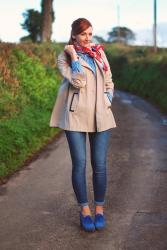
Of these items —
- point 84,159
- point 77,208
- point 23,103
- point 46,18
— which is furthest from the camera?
point 46,18

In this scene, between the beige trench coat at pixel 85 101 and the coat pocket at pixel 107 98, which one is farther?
the coat pocket at pixel 107 98

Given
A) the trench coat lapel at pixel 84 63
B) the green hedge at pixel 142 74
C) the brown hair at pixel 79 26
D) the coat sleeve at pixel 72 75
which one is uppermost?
the brown hair at pixel 79 26

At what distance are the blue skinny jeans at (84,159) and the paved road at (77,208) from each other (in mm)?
396

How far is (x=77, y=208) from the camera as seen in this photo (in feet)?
21.9

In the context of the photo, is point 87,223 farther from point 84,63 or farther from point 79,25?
point 79,25

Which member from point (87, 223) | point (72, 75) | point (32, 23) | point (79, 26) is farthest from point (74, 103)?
point (32, 23)

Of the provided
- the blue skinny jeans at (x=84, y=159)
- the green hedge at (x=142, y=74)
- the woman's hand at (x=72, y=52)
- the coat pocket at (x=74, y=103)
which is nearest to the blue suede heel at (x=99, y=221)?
the blue skinny jeans at (x=84, y=159)

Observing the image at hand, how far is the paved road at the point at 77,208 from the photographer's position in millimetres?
5531

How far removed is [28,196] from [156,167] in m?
2.53

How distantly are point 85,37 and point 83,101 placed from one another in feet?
2.08

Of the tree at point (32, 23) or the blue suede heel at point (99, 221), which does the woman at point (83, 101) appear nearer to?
the blue suede heel at point (99, 221)

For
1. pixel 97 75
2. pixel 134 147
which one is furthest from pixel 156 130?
pixel 97 75

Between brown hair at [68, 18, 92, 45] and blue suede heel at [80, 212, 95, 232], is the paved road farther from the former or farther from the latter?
brown hair at [68, 18, 92, 45]

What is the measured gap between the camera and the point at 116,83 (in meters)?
31.2
